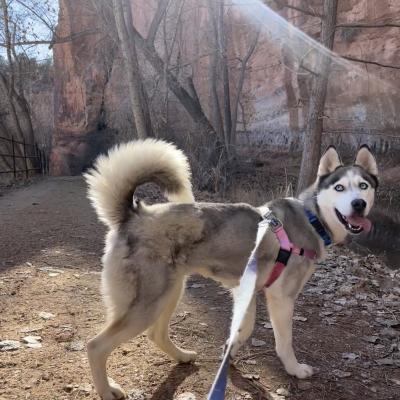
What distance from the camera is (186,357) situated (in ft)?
9.71

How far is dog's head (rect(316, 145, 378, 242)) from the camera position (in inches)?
117

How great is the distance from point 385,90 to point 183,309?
14522 millimetres

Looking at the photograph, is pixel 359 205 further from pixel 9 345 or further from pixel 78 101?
pixel 78 101

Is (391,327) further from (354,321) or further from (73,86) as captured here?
(73,86)

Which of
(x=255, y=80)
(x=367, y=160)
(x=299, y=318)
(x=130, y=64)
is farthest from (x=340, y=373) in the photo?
(x=255, y=80)

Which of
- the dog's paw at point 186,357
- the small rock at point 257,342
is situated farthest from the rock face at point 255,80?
the dog's paw at point 186,357

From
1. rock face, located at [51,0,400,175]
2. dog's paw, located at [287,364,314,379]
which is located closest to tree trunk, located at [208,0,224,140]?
rock face, located at [51,0,400,175]

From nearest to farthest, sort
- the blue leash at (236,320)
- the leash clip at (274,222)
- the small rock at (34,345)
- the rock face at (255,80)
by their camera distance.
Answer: the blue leash at (236,320) → the leash clip at (274,222) → the small rock at (34,345) → the rock face at (255,80)

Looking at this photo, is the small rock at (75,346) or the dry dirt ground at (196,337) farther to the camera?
the small rock at (75,346)

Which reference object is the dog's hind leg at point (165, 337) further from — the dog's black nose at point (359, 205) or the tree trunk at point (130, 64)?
the tree trunk at point (130, 64)

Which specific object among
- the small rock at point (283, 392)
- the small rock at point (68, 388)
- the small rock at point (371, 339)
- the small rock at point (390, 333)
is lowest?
the small rock at point (390, 333)

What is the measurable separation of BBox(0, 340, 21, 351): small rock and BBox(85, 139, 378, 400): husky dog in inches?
35.2

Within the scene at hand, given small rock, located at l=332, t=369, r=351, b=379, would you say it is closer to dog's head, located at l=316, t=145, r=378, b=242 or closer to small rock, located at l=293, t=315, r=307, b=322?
small rock, located at l=293, t=315, r=307, b=322

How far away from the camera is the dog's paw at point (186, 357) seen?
2943 millimetres
